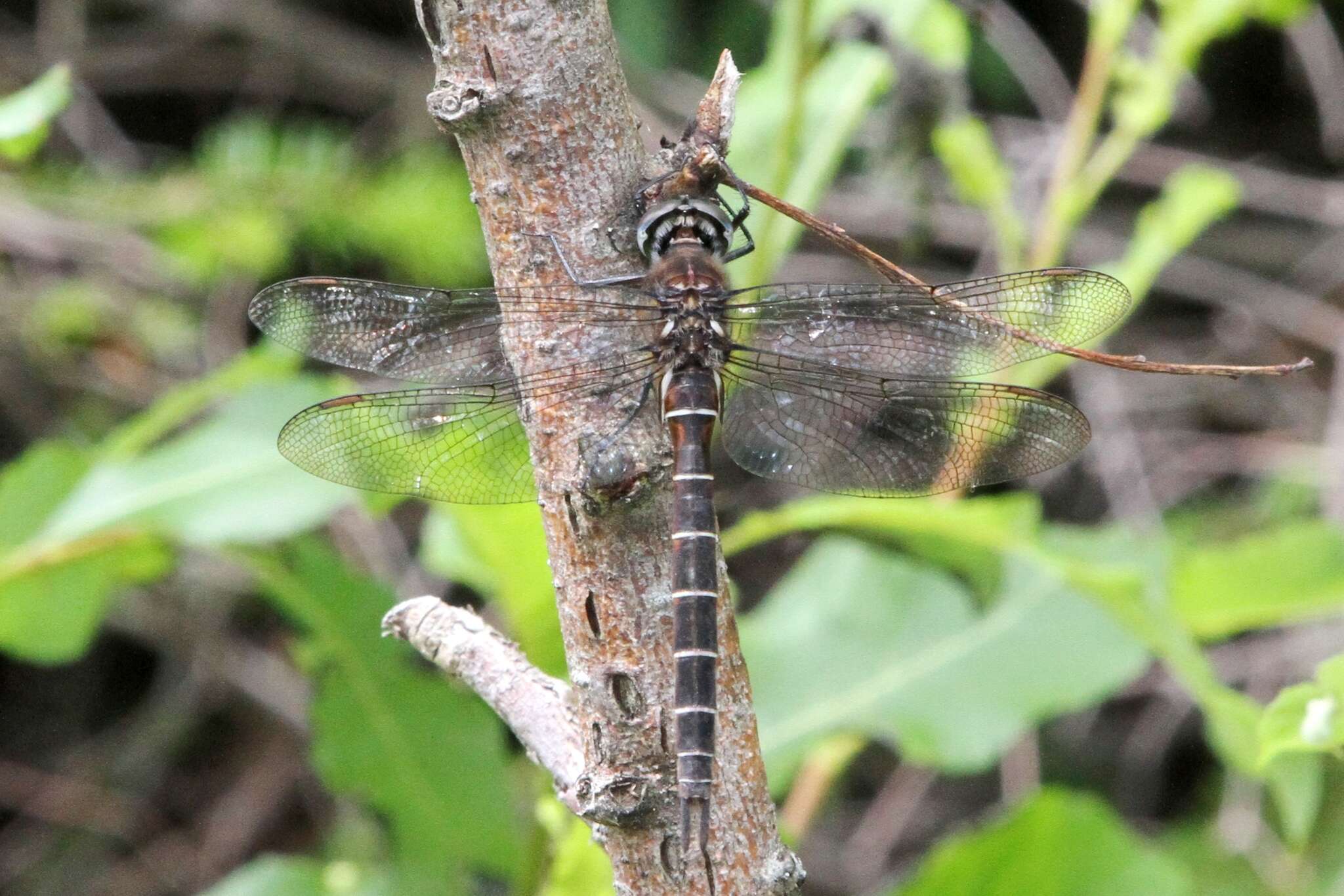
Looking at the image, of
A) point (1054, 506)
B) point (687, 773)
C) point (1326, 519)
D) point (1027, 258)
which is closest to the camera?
point (687, 773)

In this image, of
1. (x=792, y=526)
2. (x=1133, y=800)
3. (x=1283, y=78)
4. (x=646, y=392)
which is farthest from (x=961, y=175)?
(x=1283, y=78)

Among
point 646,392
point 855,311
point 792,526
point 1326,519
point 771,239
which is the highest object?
point 1326,519

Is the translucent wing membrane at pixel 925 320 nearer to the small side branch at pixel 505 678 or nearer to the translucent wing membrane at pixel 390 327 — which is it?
the translucent wing membrane at pixel 390 327

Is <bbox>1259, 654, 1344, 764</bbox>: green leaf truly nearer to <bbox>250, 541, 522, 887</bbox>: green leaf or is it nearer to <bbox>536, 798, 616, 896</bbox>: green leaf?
<bbox>536, 798, 616, 896</bbox>: green leaf

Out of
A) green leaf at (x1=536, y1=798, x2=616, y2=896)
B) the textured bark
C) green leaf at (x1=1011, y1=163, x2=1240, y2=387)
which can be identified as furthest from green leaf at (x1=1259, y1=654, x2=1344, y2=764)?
green leaf at (x1=1011, y1=163, x2=1240, y2=387)

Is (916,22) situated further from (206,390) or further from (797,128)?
(206,390)

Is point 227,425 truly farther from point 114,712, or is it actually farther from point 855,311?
point 114,712
